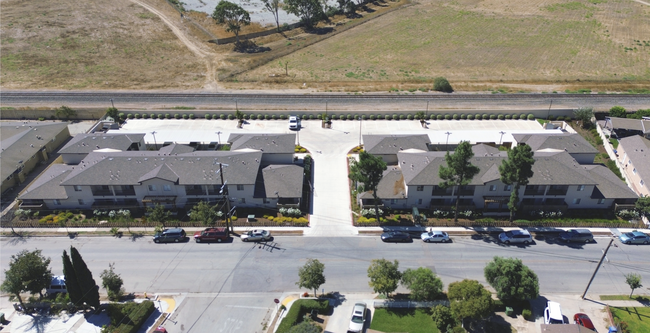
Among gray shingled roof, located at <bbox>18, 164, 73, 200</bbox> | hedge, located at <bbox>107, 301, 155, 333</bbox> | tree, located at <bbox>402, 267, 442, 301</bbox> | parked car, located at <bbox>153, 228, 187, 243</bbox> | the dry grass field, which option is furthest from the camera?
the dry grass field

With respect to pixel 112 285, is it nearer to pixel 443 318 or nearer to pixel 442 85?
pixel 443 318

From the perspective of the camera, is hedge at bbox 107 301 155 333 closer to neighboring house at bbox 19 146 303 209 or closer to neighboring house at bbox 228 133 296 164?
neighboring house at bbox 19 146 303 209

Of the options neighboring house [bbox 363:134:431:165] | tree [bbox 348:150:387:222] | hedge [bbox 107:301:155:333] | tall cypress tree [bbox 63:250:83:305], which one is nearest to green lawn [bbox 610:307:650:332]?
tree [bbox 348:150:387:222]

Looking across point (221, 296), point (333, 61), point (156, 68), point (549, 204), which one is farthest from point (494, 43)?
point (221, 296)

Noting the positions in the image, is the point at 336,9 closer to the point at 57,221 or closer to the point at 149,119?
the point at 149,119

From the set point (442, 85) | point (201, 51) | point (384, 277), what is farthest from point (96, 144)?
point (442, 85)

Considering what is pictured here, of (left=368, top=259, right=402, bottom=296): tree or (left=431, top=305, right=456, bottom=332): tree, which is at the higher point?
(left=368, top=259, right=402, bottom=296): tree
